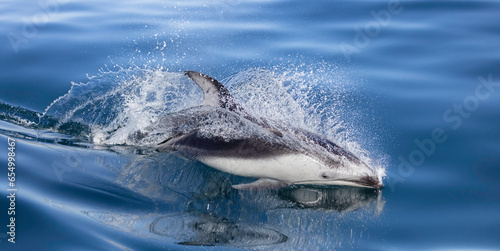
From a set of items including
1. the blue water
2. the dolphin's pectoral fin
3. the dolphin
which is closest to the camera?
the blue water

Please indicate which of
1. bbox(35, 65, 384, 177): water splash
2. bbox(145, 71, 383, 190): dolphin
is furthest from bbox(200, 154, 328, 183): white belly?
bbox(35, 65, 384, 177): water splash

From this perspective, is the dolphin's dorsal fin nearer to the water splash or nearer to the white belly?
the water splash

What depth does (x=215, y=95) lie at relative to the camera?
254 inches

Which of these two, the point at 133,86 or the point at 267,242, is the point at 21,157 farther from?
the point at 267,242

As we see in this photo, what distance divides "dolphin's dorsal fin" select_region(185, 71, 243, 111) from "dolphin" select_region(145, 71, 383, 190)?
17 cm

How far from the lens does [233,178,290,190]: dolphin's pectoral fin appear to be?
5629 mm

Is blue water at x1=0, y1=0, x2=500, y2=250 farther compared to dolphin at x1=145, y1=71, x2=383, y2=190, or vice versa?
dolphin at x1=145, y1=71, x2=383, y2=190

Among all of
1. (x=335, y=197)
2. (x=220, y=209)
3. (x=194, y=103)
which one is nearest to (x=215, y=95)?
(x=194, y=103)

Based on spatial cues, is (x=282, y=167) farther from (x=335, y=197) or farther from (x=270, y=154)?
(x=335, y=197)

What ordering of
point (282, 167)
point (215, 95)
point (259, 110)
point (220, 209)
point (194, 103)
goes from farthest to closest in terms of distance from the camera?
point (194, 103) < point (259, 110) < point (215, 95) < point (282, 167) < point (220, 209)

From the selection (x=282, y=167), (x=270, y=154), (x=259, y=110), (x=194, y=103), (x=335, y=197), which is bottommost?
(x=335, y=197)

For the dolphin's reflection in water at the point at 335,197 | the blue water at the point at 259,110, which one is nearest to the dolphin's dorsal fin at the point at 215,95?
the blue water at the point at 259,110

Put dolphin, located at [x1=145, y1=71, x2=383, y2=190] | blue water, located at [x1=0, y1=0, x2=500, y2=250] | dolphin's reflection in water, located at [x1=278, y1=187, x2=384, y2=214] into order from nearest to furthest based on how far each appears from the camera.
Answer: blue water, located at [x1=0, y1=0, x2=500, y2=250] < dolphin's reflection in water, located at [x1=278, y1=187, x2=384, y2=214] < dolphin, located at [x1=145, y1=71, x2=383, y2=190]

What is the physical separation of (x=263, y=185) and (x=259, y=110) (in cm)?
153
